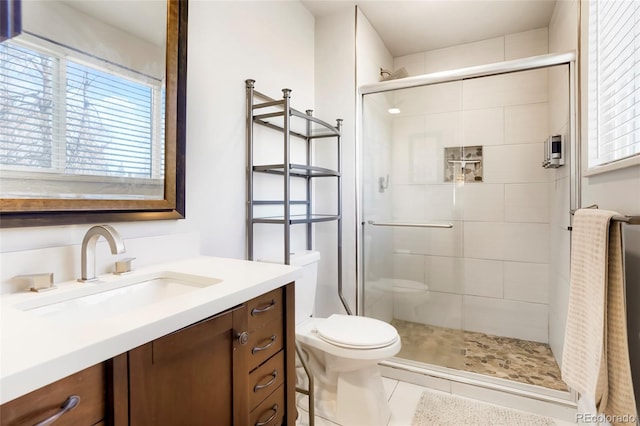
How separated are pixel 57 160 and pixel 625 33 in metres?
1.87

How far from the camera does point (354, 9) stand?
2238 millimetres

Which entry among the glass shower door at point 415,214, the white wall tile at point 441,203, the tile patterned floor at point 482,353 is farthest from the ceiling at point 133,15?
the tile patterned floor at point 482,353

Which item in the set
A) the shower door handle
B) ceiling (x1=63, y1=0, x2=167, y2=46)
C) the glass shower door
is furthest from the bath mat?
ceiling (x1=63, y1=0, x2=167, y2=46)

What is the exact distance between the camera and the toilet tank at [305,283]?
1.77 meters

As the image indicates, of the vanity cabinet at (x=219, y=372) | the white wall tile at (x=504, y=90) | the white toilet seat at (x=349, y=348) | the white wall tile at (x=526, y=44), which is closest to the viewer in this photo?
the vanity cabinet at (x=219, y=372)

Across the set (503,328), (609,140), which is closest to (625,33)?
(609,140)

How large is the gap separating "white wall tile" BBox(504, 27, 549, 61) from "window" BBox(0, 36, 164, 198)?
2.65 m

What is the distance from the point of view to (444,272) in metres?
2.44

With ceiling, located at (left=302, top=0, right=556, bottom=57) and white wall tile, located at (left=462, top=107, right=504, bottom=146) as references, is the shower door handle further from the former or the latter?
ceiling, located at (left=302, top=0, right=556, bottom=57)

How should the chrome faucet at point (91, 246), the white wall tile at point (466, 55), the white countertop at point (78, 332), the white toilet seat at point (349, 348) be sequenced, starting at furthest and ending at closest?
the white wall tile at point (466, 55) < the white toilet seat at point (349, 348) < the chrome faucet at point (91, 246) < the white countertop at point (78, 332)

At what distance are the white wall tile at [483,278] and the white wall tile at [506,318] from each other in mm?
55

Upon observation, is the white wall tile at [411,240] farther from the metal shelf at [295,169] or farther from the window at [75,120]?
the window at [75,120]

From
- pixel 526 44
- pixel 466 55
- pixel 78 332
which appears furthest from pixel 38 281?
pixel 526 44

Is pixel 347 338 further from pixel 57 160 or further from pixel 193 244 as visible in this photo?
pixel 57 160
